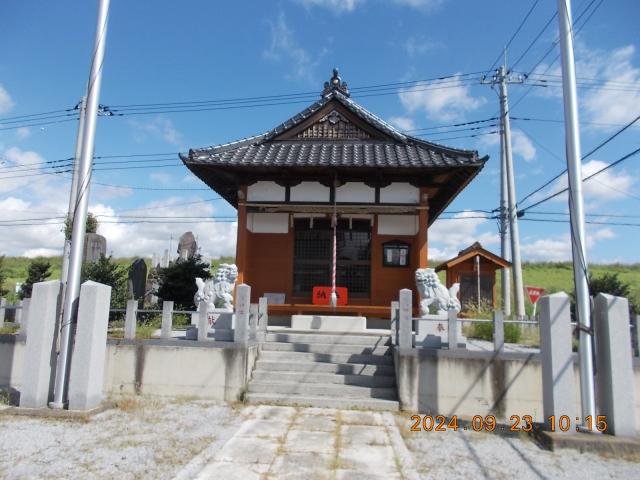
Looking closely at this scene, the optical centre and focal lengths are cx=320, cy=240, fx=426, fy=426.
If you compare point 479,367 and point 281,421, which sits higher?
point 479,367

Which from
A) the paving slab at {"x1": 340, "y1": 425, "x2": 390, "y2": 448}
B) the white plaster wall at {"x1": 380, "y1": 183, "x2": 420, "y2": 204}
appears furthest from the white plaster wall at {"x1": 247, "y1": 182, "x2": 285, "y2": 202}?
the paving slab at {"x1": 340, "y1": 425, "x2": 390, "y2": 448}

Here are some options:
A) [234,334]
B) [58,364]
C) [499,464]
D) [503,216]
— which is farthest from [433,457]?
[503,216]

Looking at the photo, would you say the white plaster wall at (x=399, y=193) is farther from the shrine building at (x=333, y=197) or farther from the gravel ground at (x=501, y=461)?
the gravel ground at (x=501, y=461)

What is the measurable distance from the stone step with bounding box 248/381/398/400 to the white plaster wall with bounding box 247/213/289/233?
5.88 m

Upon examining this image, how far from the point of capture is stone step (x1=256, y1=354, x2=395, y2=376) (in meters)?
8.15

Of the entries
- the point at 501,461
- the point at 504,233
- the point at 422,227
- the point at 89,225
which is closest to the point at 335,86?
the point at 422,227

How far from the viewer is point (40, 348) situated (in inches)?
262

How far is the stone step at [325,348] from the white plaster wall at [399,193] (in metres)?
4.46

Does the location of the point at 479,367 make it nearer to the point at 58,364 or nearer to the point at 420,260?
the point at 420,260

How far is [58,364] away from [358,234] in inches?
333

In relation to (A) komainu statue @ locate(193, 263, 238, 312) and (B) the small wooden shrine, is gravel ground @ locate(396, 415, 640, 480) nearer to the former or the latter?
(A) komainu statue @ locate(193, 263, 238, 312)

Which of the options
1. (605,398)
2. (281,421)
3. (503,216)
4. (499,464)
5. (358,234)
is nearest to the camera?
(499,464)

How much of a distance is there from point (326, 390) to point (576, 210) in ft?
16.4

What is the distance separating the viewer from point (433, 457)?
525 centimetres
